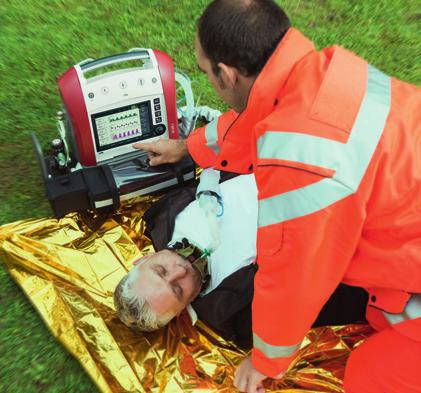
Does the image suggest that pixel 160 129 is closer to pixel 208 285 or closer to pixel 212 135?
pixel 212 135

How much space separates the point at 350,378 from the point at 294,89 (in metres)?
1.41

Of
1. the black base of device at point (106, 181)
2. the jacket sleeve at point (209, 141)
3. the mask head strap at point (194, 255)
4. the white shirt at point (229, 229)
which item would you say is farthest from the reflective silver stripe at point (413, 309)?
the black base of device at point (106, 181)

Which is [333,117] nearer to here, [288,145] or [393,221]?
[288,145]

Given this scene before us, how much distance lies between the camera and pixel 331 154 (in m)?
1.61

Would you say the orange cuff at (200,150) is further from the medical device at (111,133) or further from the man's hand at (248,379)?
the man's hand at (248,379)

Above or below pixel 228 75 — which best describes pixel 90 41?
above

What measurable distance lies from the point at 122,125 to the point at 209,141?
0.62m

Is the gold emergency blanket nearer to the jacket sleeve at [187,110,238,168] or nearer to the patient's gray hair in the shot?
the patient's gray hair

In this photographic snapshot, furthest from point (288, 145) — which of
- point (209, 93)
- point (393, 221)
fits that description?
point (209, 93)

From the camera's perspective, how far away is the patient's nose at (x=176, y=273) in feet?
8.50

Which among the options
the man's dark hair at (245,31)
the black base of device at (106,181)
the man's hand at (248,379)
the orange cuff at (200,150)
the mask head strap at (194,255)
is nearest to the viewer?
the man's dark hair at (245,31)

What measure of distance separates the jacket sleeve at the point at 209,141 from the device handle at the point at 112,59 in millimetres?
599

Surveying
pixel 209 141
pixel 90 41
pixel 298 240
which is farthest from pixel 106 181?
pixel 90 41

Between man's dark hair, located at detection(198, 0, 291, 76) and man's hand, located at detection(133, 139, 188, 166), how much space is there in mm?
1387
